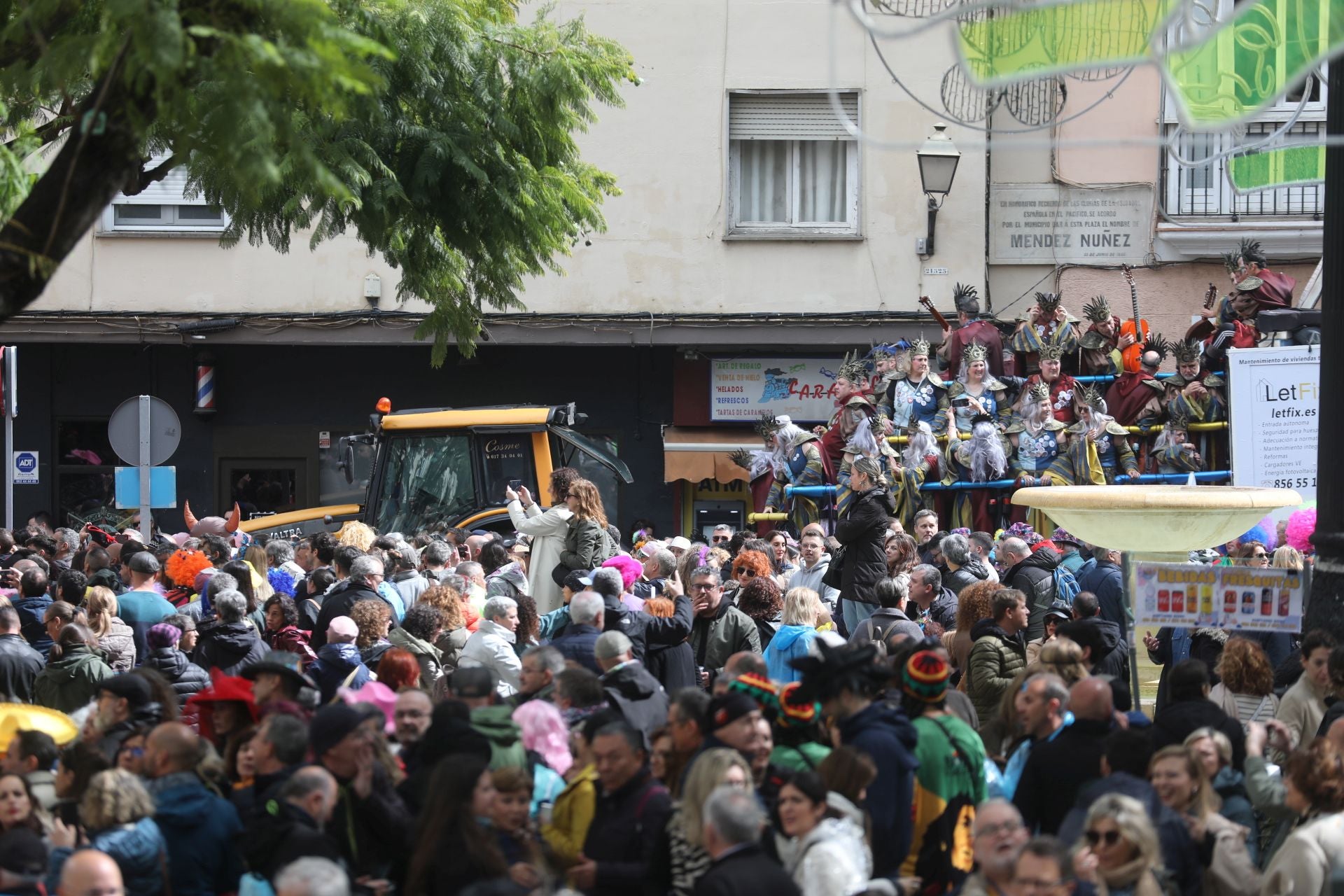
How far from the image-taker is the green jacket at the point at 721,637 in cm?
912

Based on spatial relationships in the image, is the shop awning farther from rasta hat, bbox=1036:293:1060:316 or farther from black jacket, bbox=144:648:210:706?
black jacket, bbox=144:648:210:706

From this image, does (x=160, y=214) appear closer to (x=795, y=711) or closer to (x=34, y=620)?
(x=34, y=620)

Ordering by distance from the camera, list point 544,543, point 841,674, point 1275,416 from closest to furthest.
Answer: point 841,674 → point 544,543 → point 1275,416

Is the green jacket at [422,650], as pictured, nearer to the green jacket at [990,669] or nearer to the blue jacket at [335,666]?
the blue jacket at [335,666]

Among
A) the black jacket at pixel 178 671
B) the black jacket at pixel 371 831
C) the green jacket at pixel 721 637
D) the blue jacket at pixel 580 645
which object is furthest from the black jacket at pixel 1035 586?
the black jacket at pixel 371 831

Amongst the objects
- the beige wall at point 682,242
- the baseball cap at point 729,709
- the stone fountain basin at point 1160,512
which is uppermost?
the beige wall at point 682,242

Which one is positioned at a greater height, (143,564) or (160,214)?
(160,214)

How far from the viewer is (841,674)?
19.2ft

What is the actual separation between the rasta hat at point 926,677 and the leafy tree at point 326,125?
2741 millimetres

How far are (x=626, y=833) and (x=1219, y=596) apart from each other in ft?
12.7

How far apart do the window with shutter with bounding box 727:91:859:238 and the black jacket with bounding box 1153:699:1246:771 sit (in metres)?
15.1

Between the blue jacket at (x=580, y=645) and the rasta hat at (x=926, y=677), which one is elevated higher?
the rasta hat at (x=926, y=677)

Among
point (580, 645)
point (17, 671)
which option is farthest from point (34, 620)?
point (580, 645)

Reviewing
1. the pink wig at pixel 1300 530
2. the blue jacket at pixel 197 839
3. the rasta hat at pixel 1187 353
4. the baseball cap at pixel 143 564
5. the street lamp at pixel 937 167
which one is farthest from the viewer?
the street lamp at pixel 937 167
